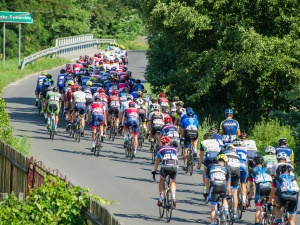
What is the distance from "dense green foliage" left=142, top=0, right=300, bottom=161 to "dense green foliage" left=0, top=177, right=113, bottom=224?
60.1ft

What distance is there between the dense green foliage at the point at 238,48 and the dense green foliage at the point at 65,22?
28562 mm

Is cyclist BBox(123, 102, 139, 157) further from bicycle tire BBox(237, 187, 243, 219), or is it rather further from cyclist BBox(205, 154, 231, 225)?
cyclist BBox(205, 154, 231, 225)

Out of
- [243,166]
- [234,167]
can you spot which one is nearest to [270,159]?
[243,166]

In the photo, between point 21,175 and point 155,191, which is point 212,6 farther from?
point 21,175

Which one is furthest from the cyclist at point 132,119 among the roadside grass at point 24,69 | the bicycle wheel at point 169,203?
the roadside grass at point 24,69

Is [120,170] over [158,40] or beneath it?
beneath

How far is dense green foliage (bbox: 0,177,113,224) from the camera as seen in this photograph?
13844 millimetres

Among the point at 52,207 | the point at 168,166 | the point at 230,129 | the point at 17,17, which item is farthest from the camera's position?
the point at 17,17

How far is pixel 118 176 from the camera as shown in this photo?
960 inches

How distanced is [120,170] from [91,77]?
12028 mm

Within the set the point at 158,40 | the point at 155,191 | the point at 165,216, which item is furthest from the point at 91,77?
the point at 165,216

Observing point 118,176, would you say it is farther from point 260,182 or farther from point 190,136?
point 260,182

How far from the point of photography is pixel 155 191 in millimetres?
22391

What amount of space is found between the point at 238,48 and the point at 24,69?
26.7m
